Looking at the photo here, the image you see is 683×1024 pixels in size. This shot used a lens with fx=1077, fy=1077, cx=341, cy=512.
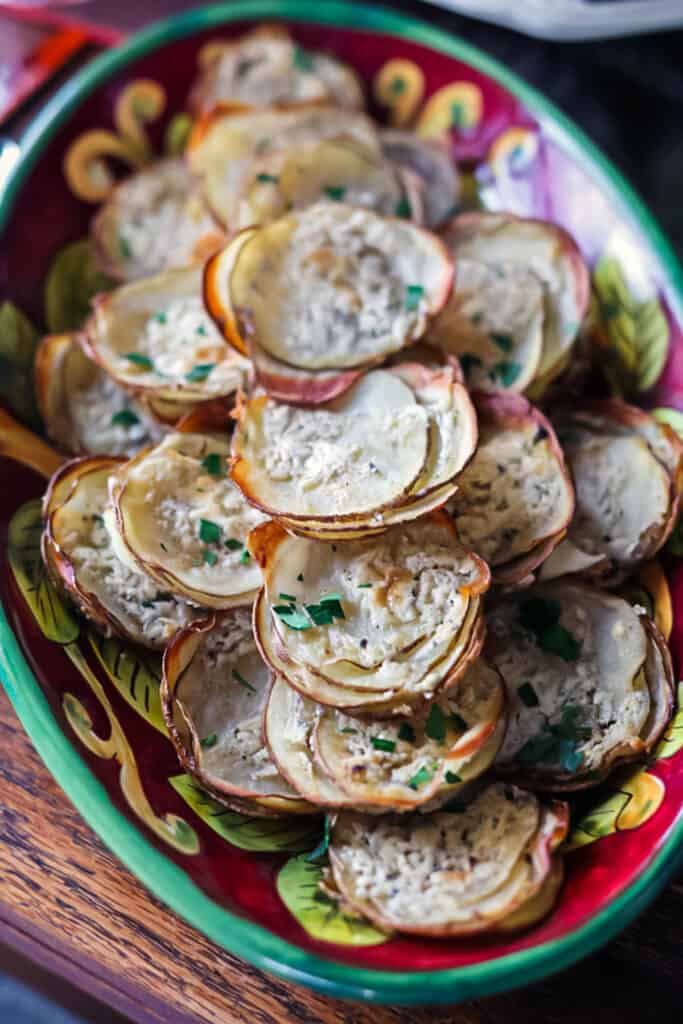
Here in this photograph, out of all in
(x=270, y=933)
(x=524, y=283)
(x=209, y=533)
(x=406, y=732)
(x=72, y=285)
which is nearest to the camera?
(x=270, y=933)

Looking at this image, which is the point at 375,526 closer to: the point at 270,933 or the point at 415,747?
the point at 415,747

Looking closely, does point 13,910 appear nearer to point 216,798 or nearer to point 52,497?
point 216,798

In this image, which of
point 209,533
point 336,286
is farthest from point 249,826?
point 336,286

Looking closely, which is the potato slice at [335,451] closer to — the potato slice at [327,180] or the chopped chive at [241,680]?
the chopped chive at [241,680]

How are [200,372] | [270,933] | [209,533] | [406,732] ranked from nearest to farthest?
1. [270,933]
2. [406,732]
3. [209,533]
4. [200,372]

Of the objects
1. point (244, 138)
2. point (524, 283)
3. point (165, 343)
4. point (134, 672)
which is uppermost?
point (244, 138)
